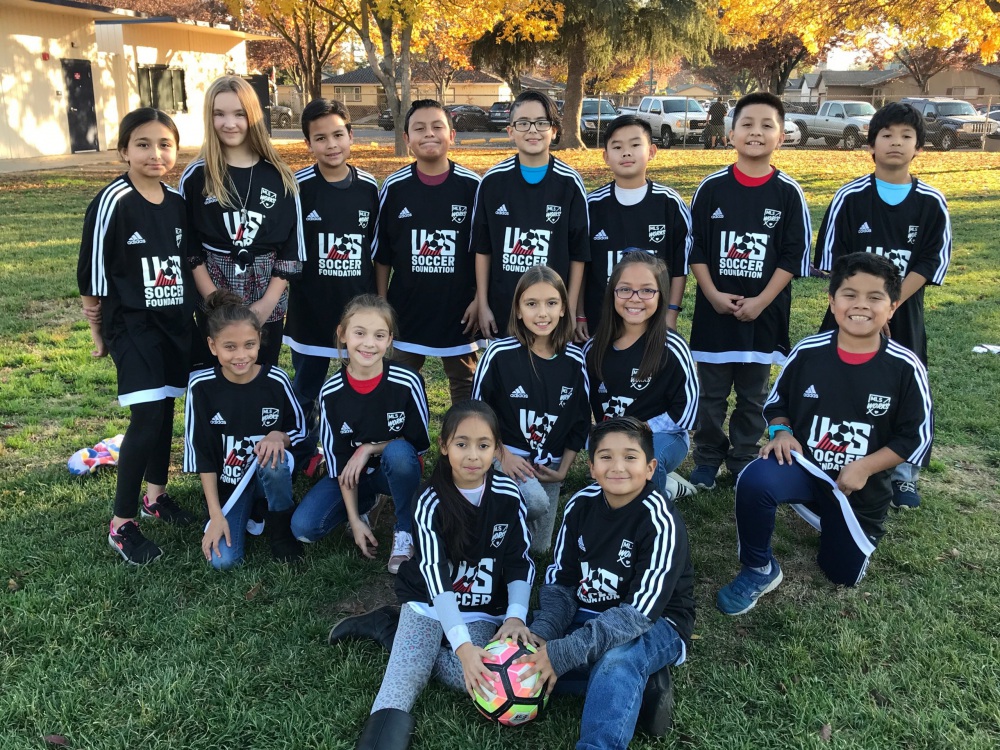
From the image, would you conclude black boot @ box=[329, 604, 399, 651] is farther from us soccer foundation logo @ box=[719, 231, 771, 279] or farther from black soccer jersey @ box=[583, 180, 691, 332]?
us soccer foundation logo @ box=[719, 231, 771, 279]

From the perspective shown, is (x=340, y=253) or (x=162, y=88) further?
(x=162, y=88)

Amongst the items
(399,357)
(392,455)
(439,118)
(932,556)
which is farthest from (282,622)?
(932,556)

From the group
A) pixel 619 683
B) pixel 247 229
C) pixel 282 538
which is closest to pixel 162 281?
pixel 247 229

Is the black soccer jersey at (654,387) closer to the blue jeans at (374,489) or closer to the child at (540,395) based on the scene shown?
the child at (540,395)

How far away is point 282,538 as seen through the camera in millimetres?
3689

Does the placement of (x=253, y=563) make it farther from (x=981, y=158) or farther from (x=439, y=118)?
A: (x=981, y=158)

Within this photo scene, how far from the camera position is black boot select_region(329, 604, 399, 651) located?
301 centimetres

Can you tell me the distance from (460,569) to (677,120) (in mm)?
24764

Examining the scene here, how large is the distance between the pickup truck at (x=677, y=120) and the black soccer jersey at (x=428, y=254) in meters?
22.3

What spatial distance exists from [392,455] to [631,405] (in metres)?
1.14

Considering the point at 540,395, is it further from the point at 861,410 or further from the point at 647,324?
the point at 861,410

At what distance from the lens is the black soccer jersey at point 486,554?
2.97m

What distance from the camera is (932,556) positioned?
11.9ft

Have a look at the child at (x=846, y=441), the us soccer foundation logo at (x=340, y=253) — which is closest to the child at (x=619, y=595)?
the child at (x=846, y=441)
